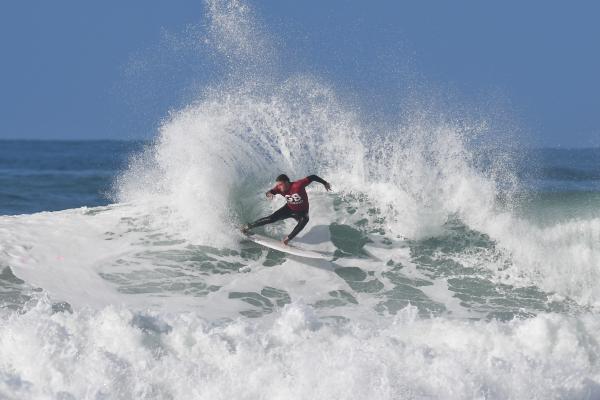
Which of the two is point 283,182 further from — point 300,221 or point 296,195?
point 300,221

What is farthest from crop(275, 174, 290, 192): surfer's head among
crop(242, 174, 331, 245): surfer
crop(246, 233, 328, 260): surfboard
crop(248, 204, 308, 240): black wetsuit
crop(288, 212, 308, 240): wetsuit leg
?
crop(246, 233, 328, 260): surfboard

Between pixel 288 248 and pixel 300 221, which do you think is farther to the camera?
pixel 300 221

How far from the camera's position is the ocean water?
712cm

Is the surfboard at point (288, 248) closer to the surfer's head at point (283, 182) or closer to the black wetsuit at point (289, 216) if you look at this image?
the black wetsuit at point (289, 216)

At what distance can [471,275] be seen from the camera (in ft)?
36.8

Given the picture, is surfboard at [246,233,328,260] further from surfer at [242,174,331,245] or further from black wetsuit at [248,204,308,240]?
black wetsuit at [248,204,308,240]

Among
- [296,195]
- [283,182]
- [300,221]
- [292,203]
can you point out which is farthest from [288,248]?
[283,182]

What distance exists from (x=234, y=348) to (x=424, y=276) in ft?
14.8

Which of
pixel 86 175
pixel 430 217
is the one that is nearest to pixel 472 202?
pixel 430 217

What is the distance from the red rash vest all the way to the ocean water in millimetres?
790

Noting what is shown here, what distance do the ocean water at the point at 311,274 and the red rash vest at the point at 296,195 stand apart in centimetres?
79

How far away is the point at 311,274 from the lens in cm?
1099

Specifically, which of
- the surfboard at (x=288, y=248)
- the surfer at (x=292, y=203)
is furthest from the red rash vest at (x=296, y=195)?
the surfboard at (x=288, y=248)

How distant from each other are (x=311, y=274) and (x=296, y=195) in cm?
122
